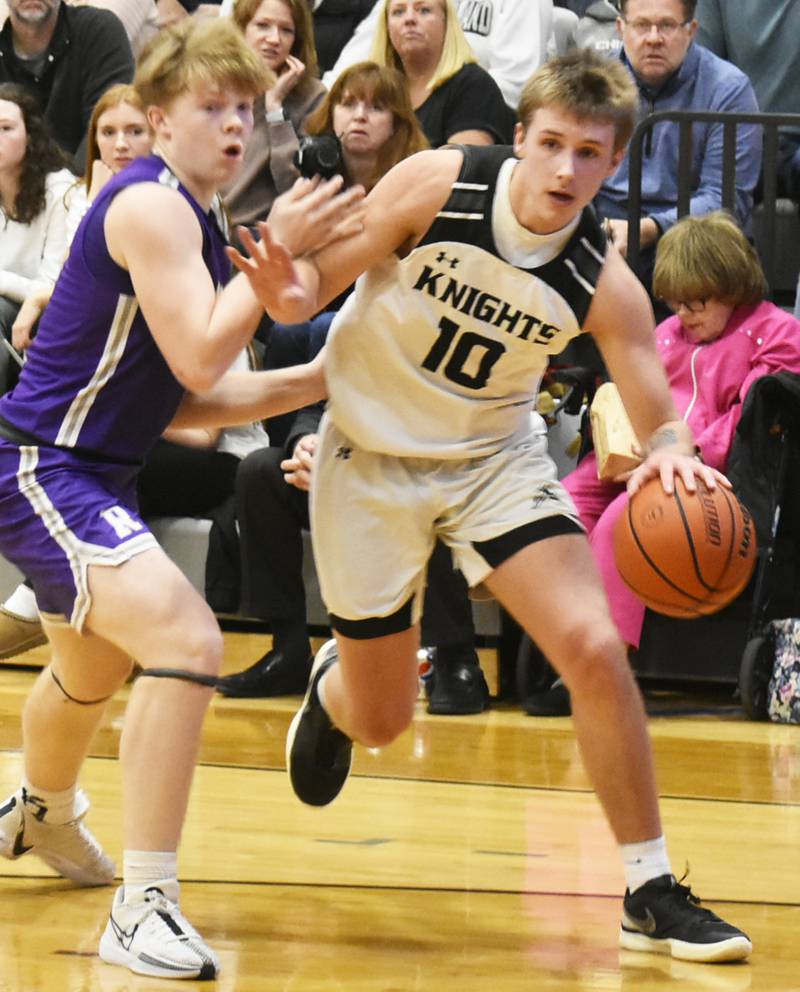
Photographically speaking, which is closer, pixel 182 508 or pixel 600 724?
pixel 600 724

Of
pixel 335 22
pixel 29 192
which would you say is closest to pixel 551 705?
pixel 29 192

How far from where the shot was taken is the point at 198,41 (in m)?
2.97

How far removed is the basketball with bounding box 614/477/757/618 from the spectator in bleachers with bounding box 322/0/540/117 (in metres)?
3.31

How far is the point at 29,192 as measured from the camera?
6.34 m

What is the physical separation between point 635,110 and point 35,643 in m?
3.01

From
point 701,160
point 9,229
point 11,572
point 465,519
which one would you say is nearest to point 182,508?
point 11,572

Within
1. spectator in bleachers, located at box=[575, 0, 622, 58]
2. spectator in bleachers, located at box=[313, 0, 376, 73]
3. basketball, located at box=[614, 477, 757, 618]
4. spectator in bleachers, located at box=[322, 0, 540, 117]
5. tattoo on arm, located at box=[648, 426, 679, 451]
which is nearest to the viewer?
tattoo on arm, located at box=[648, 426, 679, 451]

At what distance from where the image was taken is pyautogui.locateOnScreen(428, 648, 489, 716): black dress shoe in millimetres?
5137

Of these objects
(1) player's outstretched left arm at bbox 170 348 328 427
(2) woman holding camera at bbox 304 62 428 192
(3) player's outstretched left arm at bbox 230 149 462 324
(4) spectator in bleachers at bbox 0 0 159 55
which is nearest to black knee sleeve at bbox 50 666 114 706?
(1) player's outstretched left arm at bbox 170 348 328 427

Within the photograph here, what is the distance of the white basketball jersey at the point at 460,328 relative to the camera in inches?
122

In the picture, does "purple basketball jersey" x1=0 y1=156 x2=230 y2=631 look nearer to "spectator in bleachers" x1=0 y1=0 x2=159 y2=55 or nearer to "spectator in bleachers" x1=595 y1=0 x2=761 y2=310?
"spectator in bleachers" x1=595 y1=0 x2=761 y2=310

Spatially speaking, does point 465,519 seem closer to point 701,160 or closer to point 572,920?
point 572,920

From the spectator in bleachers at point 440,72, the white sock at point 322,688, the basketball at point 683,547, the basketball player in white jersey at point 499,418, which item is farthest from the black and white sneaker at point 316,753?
the spectator in bleachers at point 440,72

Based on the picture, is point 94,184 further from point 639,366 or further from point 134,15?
point 639,366
